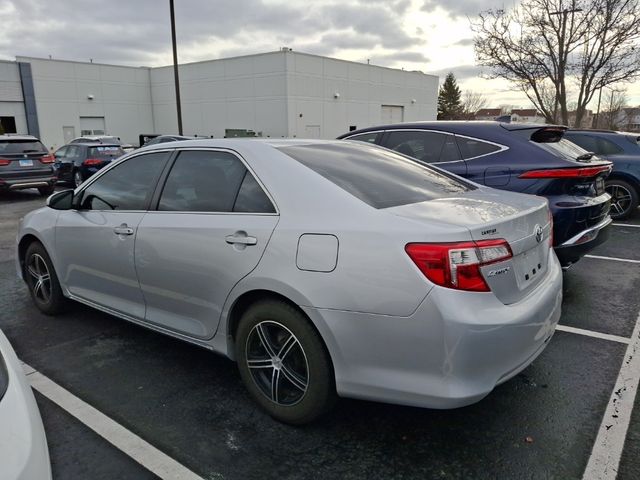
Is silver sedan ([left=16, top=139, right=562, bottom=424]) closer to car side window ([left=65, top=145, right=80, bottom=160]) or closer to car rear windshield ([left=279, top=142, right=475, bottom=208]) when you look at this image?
car rear windshield ([left=279, top=142, right=475, bottom=208])

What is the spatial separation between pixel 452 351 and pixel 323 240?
80 centimetres

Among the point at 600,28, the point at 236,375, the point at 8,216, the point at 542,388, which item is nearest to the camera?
the point at 542,388

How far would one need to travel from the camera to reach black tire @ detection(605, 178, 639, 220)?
8.75 m

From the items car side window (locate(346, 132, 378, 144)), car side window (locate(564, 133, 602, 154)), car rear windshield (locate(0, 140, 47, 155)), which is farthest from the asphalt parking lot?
→ car rear windshield (locate(0, 140, 47, 155))

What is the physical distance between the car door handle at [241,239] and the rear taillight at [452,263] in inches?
35.1

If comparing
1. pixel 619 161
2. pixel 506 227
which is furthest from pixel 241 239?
pixel 619 161

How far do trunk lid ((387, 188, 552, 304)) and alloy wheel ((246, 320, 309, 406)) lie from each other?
→ 921mm

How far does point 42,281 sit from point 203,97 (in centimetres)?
3397

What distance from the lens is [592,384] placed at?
10.5 feet

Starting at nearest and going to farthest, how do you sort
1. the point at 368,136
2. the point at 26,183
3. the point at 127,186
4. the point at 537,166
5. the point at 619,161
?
the point at 127,186, the point at 537,166, the point at 368,136, the point at 619,161, the point at 26,183

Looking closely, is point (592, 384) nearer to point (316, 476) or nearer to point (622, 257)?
point (316, 476)

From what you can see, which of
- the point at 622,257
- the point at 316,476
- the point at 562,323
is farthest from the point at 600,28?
the point at 316,476

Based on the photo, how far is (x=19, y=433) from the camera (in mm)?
1593

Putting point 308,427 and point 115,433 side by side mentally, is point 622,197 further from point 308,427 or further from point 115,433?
point 115,433
